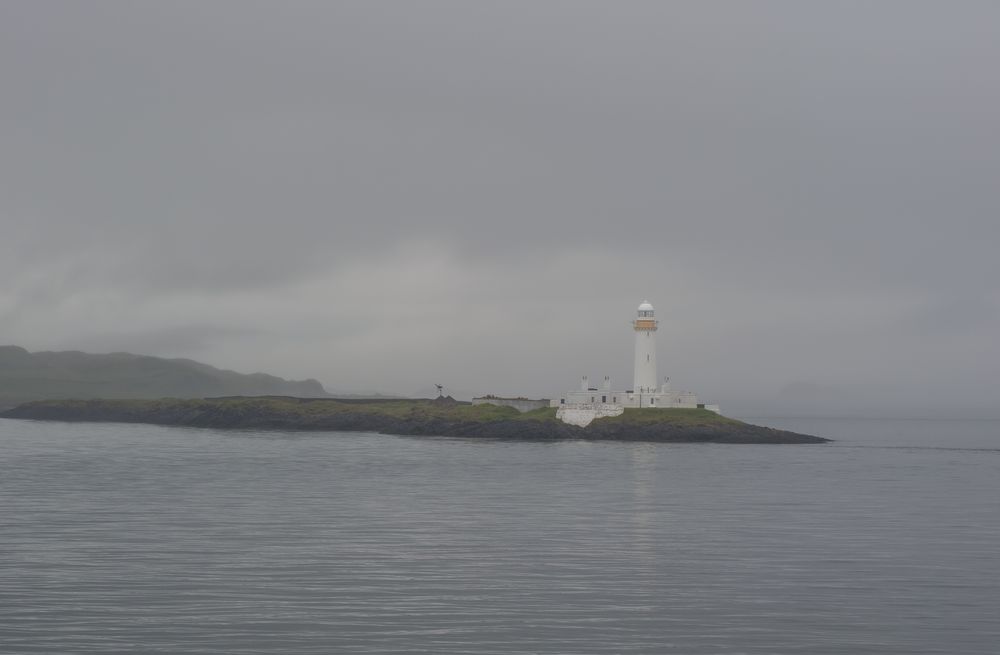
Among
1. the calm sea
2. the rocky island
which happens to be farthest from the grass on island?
the calm sea

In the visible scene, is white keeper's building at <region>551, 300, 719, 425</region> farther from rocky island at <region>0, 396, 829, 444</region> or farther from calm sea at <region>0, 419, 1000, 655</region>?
calm sea at <region>0, 419, 1000, 655</region>

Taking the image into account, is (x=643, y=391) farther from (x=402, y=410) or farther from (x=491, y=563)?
(x=491, y=563)

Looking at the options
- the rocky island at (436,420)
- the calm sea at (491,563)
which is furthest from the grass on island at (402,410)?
the calm sea at (491,563)

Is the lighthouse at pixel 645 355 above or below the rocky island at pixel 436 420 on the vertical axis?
above

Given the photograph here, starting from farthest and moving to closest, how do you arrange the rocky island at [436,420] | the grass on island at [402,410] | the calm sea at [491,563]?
the grass on island at [402,410], the rocky island at [436,420], the calm sea at [491,563]

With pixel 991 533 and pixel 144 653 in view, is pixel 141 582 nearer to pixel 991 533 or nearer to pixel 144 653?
pixel 144 653

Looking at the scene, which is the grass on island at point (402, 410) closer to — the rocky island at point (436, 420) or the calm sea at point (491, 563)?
the rocky island at point (436, 420)

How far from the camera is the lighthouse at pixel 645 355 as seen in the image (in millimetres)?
107125

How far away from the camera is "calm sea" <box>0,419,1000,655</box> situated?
67.6ft

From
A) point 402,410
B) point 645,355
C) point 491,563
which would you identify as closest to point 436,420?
point 402,410

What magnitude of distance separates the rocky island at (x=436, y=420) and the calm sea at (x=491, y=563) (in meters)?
39.7

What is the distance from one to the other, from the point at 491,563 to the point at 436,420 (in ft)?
273

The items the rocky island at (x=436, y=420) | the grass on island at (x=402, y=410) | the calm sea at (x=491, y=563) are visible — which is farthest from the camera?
the grass on island at (x=402, y=410)

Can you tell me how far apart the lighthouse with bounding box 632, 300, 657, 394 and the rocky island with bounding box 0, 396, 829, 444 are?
13.9 feet
